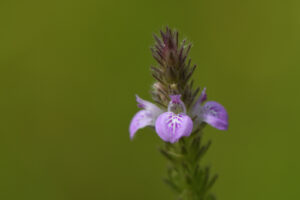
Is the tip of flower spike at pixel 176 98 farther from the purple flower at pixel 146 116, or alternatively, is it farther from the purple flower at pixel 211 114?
the purple flower at pixel 146 116

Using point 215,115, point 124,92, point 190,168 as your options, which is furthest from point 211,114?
point 124,92

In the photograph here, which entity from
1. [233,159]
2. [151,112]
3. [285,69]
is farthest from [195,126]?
[285,69]

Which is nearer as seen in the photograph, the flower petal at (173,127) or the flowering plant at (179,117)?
the flower petal at (173,127)

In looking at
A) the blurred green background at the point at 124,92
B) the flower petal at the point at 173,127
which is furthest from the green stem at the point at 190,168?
the blurred green background at the point at 124,92

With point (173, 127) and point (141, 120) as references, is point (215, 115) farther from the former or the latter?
point (141, 120)

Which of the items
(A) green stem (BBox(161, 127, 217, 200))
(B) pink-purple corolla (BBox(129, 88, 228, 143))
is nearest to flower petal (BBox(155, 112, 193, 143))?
(B) pink-purple corolla (BBox(129, 88, 228, 143))

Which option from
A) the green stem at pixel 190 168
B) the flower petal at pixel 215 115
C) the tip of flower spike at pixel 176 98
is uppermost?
the tip of flower spike at pixel 176 98

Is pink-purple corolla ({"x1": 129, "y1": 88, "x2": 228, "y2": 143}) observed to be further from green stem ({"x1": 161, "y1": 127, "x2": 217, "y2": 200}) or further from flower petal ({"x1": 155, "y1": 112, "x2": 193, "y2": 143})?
green stem ({"x1": 161, "y1": 127, "x2": 217, "y2": 200})

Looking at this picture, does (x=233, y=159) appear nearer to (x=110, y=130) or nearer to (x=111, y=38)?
(x=110, y=130)
